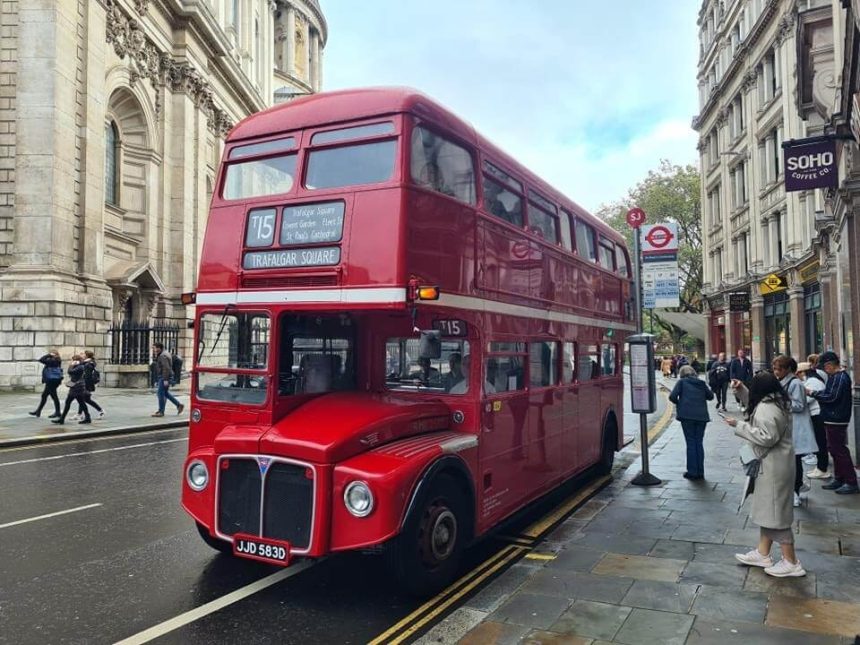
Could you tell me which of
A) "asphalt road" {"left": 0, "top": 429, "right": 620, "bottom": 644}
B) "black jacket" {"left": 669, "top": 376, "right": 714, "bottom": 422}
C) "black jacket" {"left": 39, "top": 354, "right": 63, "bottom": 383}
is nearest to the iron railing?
"black jacket" {"left": 39, "top": 354, "right": 63, "bottom": 383}

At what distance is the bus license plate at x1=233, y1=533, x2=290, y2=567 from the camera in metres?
4.70

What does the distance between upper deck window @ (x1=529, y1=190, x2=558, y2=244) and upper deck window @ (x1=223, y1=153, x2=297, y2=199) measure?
9.05ft

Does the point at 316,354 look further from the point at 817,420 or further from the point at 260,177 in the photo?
the point at 817,420

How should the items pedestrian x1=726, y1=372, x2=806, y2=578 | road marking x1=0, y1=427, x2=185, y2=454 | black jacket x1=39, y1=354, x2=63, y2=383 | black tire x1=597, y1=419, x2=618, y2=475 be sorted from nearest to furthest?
pedestrian x1=726, y1=372, x2=806, y2=578
black tire x1=597, y1=419, x2=618, y2=475
road marking x1=0, y1=427, x2=185, y2=454
black jacket x1=39, y1=354, x2=63, y2=383

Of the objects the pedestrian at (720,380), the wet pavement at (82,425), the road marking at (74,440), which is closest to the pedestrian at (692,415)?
the pedestrian at (720,380)

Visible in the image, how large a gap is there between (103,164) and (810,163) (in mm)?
22371

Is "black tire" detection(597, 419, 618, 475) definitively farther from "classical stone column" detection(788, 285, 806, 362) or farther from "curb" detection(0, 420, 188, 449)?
"classical stone column" detection(788, 285, 806, 362)

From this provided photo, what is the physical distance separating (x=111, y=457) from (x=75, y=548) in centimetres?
538

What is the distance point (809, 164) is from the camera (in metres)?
10.8

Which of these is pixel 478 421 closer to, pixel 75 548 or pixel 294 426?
pixel 294 426

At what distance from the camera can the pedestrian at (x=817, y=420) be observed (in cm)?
851

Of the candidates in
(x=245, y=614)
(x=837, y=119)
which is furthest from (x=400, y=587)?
(x=837, y=119)

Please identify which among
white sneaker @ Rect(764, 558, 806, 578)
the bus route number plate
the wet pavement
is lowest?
white sneaker @ Rect(764, 558, 806, 578)

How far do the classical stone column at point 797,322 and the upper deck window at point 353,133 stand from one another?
24.4m
